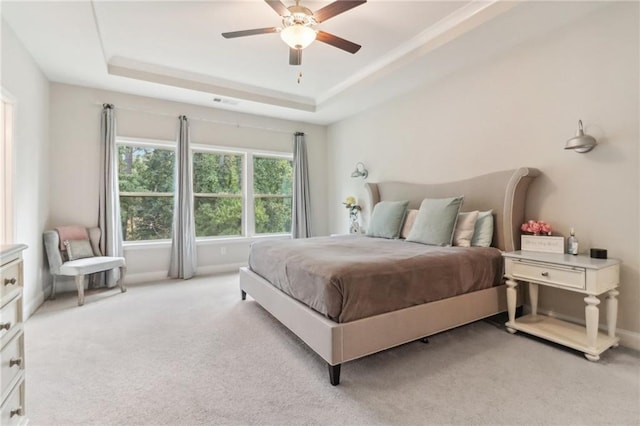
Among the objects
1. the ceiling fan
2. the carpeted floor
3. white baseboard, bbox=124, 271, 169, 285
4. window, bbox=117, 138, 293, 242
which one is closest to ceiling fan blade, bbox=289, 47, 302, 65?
the ceiling fan

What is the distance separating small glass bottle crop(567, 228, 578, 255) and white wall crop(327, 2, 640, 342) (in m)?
0.11

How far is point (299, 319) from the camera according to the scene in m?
2.21

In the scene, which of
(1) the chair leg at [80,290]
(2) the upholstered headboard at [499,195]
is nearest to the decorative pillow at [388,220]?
(2) the upholstered headboard at [499,195]

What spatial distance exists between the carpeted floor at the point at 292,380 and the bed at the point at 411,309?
18 cm

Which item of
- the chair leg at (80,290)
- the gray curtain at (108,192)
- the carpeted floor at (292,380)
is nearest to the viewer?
the carpeted floor at (292,380)

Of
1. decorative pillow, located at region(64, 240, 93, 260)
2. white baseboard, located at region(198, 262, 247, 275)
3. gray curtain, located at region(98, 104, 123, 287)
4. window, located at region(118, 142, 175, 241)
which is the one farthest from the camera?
white baseboard, located at region(198, 262, 247, 275)

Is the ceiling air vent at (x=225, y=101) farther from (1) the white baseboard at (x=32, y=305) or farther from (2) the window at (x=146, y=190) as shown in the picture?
Answer: (1) the white baseboard at (x=32, y=305)

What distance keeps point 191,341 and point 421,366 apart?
6.03 feet

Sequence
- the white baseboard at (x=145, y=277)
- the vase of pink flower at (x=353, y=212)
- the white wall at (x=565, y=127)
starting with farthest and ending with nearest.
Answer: the vase of pink flower at (x=353, y=212) → the white baseboard at (x=145, y=277) → the white wall at (x=565, y=127)

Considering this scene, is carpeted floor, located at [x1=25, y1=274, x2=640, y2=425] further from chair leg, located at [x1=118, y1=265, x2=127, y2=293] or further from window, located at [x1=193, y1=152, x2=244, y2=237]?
window, located at [x1=193, y1=152, x2=244, y2=237]

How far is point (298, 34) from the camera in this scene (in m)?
2.40

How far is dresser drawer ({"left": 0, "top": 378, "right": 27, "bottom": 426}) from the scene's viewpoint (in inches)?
49.7

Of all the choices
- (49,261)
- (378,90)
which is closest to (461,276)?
(378,90)

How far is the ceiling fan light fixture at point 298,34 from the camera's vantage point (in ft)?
7.82
